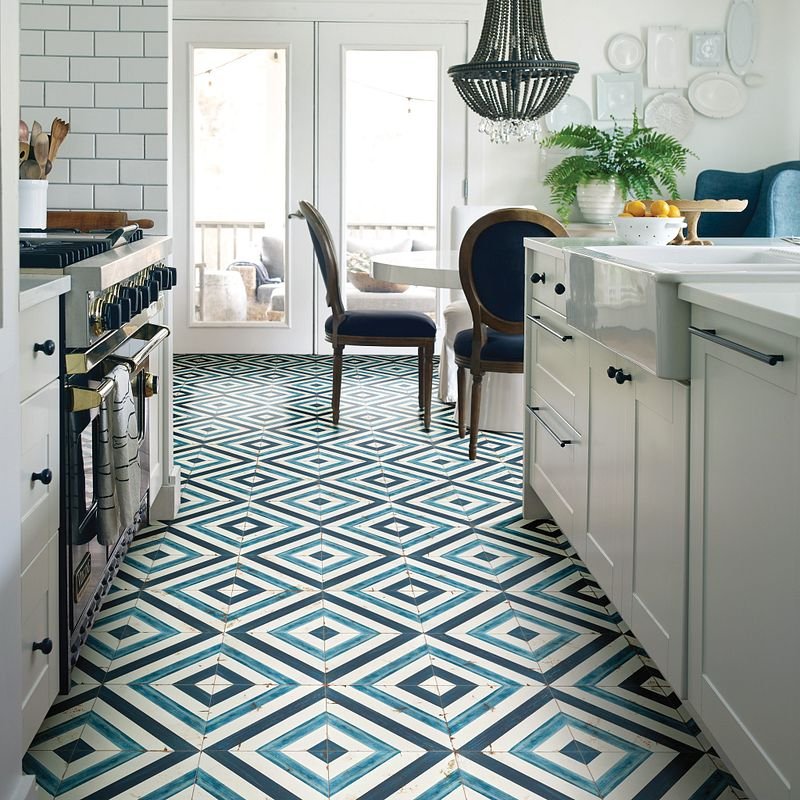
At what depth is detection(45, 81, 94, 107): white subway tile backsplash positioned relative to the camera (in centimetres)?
294

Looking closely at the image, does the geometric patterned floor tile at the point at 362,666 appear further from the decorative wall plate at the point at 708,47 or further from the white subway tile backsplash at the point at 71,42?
the decorative wall plate at the point at 708,47

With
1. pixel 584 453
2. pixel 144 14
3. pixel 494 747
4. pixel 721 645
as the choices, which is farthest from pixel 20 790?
pixel 144 14

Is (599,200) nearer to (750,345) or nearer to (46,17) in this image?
(46,17)

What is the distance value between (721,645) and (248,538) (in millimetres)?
1744

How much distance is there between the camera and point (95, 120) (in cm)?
295

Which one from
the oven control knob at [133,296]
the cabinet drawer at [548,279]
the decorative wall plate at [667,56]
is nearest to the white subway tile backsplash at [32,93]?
the oven control knob at [133,296]

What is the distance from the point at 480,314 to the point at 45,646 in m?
2.52

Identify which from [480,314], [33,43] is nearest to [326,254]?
[480,314]

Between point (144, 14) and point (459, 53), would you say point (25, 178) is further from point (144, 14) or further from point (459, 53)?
point (459, 53)

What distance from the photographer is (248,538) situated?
2.98 m

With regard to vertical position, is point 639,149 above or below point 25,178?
above

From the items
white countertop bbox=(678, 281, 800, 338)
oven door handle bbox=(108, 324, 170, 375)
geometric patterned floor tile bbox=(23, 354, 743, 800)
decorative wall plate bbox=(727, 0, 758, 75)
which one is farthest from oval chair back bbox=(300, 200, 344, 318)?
decorative wall plate bbox=(727, 0, 758, 75)

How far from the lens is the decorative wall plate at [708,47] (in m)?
6.39

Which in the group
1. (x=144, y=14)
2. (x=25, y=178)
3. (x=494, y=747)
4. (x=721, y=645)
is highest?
(x=144, y=14)
